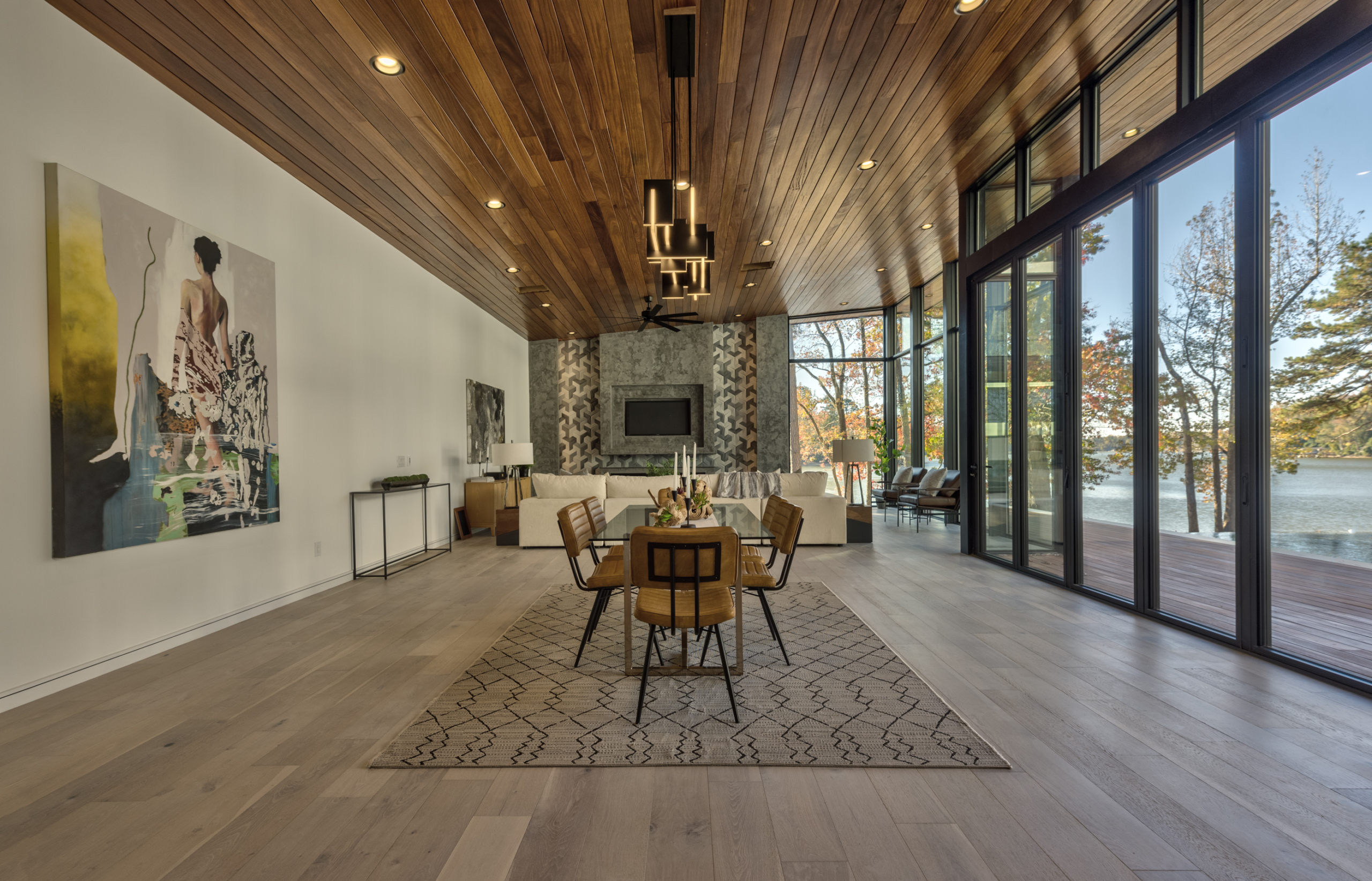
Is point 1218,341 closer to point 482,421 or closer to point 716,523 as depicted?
point 716,523

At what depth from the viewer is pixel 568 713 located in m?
2.60

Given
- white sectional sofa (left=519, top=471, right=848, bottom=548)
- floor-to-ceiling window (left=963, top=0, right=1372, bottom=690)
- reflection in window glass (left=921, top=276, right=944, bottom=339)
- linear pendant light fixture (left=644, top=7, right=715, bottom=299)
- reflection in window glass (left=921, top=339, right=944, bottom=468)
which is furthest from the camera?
reflection in window glass (left=921, top=339, right=944, bottom=468)

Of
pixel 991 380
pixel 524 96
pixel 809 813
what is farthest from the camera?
pixel 991 380

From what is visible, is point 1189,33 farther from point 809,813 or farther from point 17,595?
point 17,595

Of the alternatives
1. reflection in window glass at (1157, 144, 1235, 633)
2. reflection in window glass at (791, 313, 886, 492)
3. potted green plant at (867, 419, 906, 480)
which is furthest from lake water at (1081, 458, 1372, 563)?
reflection in window glass at (791, 313, 886, 492)

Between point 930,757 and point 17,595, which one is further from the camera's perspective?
Answer: point 17,595

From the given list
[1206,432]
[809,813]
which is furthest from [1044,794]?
[1206,432]

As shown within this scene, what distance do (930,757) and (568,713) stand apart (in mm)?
1418

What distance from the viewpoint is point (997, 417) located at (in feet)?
18.6

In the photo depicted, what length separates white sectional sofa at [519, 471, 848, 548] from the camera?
6.77 metres

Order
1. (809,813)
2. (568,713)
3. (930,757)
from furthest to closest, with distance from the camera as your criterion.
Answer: (568,713)
(930,757)
(809,813)

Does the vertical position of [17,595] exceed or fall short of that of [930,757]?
it exceeds it

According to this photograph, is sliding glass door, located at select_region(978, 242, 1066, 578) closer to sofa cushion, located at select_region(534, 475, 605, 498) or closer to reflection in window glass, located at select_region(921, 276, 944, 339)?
reflection in window glass, located at select_region(921, 276, 944, 339)

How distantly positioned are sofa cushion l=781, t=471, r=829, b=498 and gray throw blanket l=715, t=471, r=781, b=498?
9 cm
